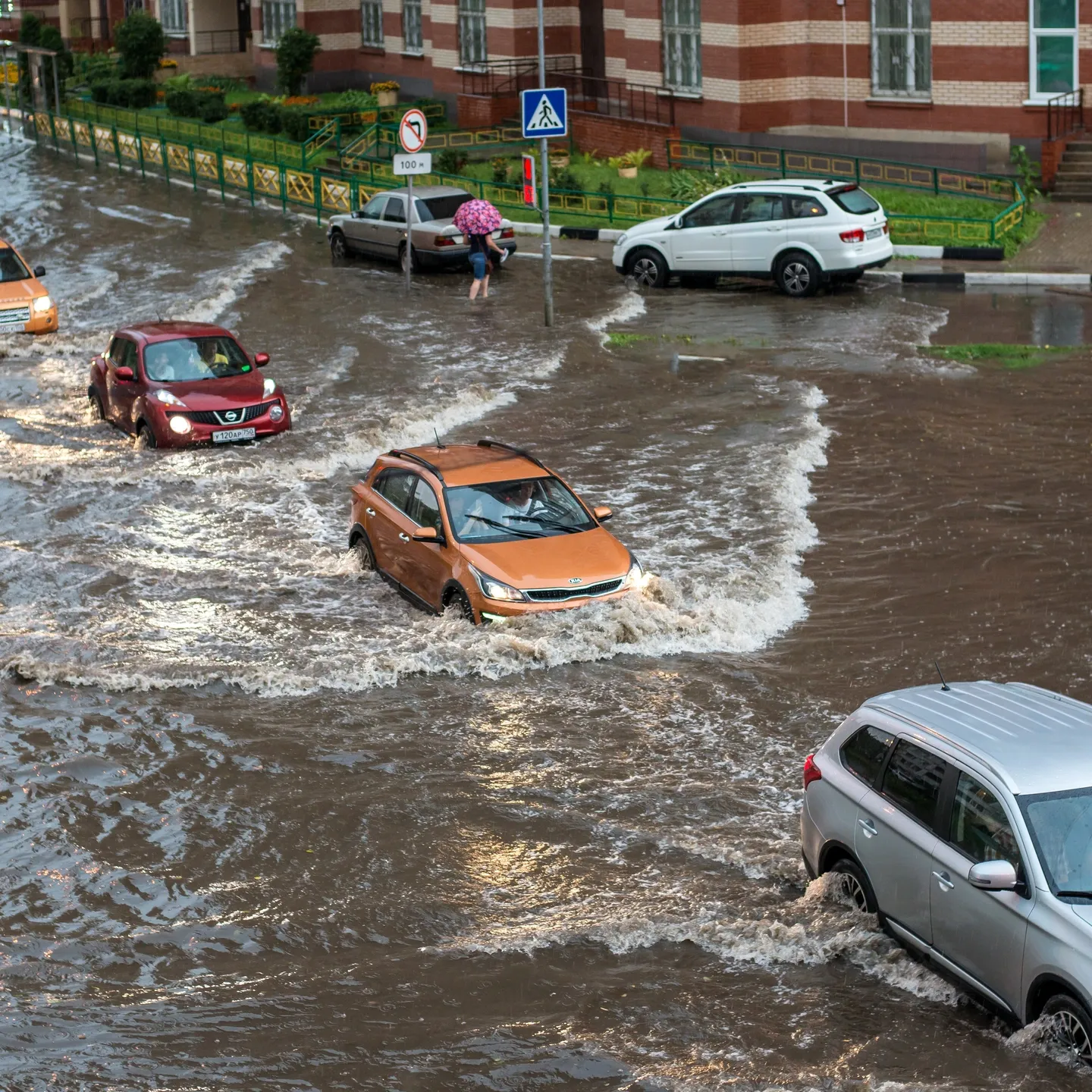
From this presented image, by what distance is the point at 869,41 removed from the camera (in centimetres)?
3262

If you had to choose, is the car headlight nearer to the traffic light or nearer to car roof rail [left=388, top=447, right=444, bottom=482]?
car roof rail [left=388, top=447, right=444, bottom=482]

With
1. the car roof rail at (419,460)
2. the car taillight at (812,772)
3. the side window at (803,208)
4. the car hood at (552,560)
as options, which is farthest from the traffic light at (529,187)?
the car taillight at (812,772)

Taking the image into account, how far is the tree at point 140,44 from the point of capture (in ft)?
183

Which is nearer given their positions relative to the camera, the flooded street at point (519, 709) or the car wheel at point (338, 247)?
the flooded street at point (519, 709)

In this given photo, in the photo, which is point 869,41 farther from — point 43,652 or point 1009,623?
point 43,652

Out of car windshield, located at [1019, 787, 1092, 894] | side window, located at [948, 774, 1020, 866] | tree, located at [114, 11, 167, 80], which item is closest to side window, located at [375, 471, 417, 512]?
side window, located at [948, 774, 1020, 866]

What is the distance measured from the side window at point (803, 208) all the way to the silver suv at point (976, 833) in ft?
57.3

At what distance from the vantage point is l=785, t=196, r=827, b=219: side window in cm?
2506

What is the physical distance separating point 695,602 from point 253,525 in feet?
15.9

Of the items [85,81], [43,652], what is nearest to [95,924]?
[43,652]

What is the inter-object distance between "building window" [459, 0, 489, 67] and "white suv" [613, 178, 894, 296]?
1845 centimetres

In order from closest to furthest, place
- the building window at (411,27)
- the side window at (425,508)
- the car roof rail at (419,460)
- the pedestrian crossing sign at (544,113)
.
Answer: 1. the side window at (425,508)
2. the car roof rail at (419,460)
3. the pedestrian crossing sign at (544,113)
4. the building window at (411,27)

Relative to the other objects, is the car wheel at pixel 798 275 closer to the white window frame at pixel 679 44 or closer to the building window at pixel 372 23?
the white window frame at pixel 679 44

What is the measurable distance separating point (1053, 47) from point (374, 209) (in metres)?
12.3
